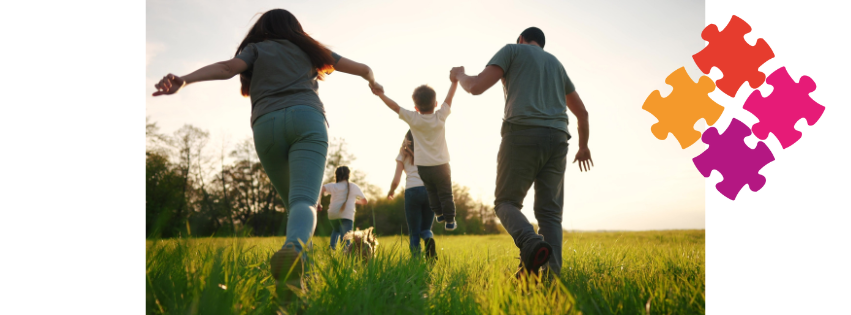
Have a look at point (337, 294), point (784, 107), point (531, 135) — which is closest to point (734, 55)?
point (784, 107)

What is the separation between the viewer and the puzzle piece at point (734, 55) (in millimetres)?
2865

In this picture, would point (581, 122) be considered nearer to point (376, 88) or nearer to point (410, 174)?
point (376, 88)

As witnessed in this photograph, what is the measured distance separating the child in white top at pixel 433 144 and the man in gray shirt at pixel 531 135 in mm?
1170

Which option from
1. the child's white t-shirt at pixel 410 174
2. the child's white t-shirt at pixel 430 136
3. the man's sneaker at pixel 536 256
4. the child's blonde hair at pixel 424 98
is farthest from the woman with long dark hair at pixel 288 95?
the child's white t-shirt at pixel 410 174

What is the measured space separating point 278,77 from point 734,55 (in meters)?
3.05

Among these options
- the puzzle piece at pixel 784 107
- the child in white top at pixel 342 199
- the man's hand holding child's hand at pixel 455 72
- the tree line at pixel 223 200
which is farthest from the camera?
the child in white top at pixel 342 199

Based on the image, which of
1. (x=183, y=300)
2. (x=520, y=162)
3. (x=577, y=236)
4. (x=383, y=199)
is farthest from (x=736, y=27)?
(x=383, y=199)

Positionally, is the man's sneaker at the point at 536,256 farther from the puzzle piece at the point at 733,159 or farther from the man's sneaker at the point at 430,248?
the man's sneaker at the point at 430,248

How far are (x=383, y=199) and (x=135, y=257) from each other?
2171 cm

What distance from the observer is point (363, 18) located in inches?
154

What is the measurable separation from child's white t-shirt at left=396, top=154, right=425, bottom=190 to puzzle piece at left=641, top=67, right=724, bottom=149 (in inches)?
99.4

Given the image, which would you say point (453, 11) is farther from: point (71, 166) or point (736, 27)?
point (71, 166)

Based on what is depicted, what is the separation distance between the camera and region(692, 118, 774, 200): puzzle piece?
2826 millimetres

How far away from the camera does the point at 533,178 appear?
2908mm
